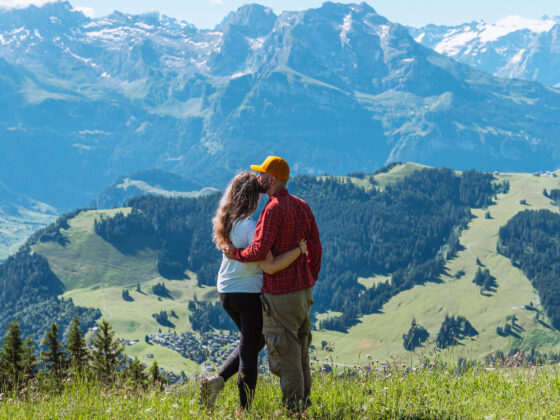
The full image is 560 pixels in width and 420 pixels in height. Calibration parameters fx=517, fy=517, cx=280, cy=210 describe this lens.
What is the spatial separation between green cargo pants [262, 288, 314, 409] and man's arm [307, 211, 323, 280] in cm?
95

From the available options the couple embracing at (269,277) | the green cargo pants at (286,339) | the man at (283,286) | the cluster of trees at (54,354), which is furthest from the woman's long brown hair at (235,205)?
the cluster of trees at (54,354)

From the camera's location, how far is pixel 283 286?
9.72 m

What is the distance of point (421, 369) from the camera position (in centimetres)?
1154

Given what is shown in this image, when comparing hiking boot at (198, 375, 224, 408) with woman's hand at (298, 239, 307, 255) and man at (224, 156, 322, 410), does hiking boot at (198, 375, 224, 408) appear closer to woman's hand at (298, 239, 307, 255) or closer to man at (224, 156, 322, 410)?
man at (224, 156, 322, 410)

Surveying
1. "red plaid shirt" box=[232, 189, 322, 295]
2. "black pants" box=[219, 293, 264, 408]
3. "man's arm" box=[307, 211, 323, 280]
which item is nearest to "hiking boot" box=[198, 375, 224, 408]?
"black pants" box=[219, 293, 264, 408]

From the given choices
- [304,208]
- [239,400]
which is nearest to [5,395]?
[239,400]

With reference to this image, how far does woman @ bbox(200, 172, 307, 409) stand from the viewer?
10125 mm

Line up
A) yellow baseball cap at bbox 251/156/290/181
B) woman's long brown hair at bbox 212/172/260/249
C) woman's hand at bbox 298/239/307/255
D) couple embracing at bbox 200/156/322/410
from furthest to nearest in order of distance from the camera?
1. woman's long brown hair at bbox 212/172/260/249
2. yellow baseball cap at bbox 251/156/290/181
3. woman's hand at bbox 298/239/307/255
4. couple embracing at bbox 200/156/322/410

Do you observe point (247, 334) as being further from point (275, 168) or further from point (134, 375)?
point (134, 375)

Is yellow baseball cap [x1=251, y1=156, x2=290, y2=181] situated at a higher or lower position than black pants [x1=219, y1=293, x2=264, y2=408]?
higher

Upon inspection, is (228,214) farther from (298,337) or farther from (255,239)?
(298,337)

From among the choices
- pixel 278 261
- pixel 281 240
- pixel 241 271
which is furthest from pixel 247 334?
pixel 281 240

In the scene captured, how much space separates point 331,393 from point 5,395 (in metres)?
7.39

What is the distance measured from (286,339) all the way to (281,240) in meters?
1.87
